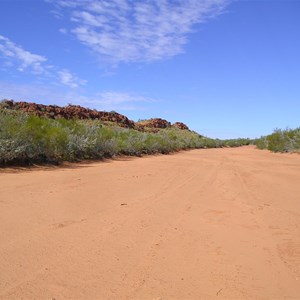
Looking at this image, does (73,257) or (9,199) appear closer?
(73,257)

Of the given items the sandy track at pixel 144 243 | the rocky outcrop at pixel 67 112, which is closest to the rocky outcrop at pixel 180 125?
the rocky outcrop at pixel 67 112

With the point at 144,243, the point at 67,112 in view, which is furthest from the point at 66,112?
the point at 144,243

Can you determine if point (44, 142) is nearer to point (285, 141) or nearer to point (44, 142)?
point (44, 142)

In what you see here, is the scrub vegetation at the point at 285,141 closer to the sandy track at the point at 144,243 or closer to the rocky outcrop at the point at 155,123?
the sandy track at the point at 144,243

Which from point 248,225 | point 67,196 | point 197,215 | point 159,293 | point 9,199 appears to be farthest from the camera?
point 67,196

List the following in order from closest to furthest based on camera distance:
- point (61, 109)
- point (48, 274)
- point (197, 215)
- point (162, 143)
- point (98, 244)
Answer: point (48, 274)
point (98, 244)
point (197, 215)
point (162, 143)
point (61, 109)

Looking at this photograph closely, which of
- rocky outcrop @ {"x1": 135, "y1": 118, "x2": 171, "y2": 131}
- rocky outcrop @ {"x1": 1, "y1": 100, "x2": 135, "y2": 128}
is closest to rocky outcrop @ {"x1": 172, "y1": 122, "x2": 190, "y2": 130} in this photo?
rocky outcrop @ {"x1": 135, "y1": 118, "x2": 171, "y2": 131}

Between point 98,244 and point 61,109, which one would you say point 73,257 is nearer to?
point 98,244

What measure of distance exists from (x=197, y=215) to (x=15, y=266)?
3418 millimetres

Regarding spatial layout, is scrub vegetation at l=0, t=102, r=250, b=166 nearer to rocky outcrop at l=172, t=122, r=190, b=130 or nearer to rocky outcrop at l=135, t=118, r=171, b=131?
rocky outcrop at l=135, t=118, r=171, b=131

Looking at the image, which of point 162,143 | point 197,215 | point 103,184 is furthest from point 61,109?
point 197,215

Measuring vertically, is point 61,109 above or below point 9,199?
above

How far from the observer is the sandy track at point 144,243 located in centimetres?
374

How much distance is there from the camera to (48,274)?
389 cm
